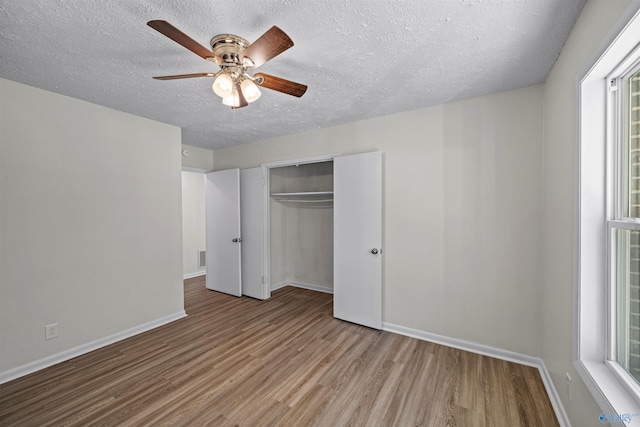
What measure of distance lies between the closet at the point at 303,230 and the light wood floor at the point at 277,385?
0.66 metres

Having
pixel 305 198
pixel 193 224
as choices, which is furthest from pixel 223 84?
pixel 193 224

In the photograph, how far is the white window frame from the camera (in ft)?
4.10

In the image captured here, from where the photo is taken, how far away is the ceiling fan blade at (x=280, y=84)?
1.53 m

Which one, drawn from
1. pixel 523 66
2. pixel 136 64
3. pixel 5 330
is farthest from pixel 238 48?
pixel 5 330

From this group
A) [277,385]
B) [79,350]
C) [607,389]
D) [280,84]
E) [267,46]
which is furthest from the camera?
[79,350]

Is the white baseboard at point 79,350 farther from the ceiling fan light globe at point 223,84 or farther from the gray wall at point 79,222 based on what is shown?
the ceiling fan light globe at point 223,84

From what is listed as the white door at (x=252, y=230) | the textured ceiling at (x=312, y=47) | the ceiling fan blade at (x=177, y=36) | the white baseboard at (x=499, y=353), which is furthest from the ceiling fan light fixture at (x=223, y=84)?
the white baseboard at (x=499, y=353)

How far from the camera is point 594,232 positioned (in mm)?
1293

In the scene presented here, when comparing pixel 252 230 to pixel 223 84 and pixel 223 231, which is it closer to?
pixel 223 231

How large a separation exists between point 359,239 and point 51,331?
9.92 feet

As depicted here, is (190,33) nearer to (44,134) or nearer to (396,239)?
(44,134)

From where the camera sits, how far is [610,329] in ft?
4.13

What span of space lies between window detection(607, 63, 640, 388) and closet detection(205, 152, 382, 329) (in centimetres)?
177

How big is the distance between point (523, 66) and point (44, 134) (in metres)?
3.93
